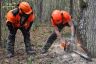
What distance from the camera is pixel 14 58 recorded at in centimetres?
838

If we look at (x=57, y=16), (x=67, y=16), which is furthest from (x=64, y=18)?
(x=57, y=16)

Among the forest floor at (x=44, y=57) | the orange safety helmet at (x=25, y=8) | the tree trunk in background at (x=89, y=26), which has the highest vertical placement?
the orange safety helmet at (x=25, y=8)

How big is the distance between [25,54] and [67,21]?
1.45m

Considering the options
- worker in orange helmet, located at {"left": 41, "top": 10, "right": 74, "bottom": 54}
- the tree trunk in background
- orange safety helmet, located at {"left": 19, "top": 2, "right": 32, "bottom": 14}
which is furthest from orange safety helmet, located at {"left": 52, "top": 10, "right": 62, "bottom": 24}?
orange safety helmet, located at {"left": 19, "top": 2, "right": 32, "bottom": 14}

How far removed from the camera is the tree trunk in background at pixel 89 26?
8.10 m

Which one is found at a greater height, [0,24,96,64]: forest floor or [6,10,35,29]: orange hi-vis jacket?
[6,10,35,29]: orange hi-vis jacket

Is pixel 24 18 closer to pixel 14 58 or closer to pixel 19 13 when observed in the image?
pixel 19 13

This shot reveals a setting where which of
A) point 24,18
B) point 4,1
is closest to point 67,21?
point 24,18

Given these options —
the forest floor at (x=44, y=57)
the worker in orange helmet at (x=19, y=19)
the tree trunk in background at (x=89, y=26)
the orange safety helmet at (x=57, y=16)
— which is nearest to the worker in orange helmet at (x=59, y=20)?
the orange safety helmet at (x=57, y=16)

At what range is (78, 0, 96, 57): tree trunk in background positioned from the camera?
8102 mm

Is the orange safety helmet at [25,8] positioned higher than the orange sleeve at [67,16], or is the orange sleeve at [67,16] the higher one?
the orange safety helmet at [25,8]

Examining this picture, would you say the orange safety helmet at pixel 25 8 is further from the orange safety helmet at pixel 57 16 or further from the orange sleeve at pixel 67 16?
the orange sleeve at pixel 67 16

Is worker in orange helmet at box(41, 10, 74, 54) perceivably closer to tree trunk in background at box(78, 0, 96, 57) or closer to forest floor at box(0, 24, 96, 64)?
tree trunk in background at box(78, 0, 96, 57)

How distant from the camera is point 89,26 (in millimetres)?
8219
